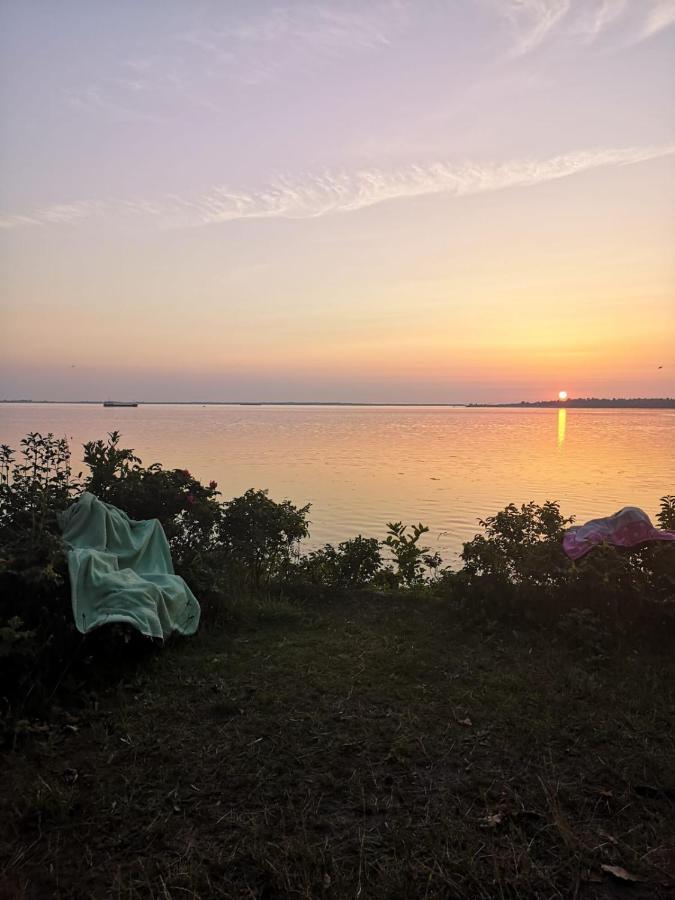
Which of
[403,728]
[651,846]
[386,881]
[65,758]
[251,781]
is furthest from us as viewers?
[403,728]

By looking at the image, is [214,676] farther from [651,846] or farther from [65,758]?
[651,846]

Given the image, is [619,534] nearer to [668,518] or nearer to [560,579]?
[560,579]

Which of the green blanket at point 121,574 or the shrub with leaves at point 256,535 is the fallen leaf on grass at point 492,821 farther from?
the shrub with leaves at point 256,535

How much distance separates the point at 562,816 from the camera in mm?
2973

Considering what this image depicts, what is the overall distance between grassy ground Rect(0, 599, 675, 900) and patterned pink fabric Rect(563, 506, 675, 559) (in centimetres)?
114

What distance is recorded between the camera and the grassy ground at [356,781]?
A: 8.64 ft

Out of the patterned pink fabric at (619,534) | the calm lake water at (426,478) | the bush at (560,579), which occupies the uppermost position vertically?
the patterned pink fabric at (619,534)

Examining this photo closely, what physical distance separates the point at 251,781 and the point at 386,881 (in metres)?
1.03

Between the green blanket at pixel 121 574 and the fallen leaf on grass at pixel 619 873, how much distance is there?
3292mm

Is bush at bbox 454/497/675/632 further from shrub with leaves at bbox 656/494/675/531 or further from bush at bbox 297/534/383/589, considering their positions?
bush at bbox 297/534/383/589

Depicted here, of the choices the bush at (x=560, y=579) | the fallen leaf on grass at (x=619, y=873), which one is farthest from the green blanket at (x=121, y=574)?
the fallen leaf on grass at (x=619, y=873)

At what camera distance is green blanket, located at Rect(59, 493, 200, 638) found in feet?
15.1

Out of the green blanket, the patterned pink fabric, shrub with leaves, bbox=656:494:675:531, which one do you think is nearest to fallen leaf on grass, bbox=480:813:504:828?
the green blanket

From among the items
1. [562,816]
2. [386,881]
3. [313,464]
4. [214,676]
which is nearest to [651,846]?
[562,816]
